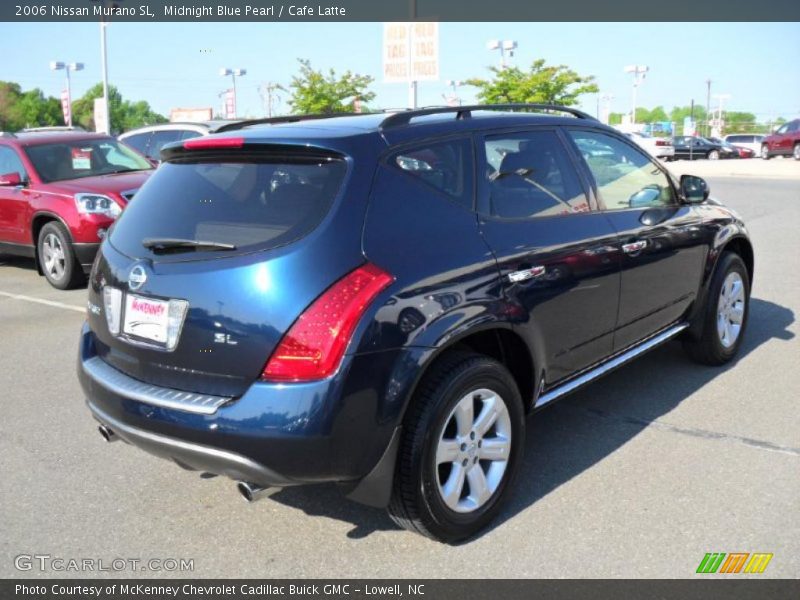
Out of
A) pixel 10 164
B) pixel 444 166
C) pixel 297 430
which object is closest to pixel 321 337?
pixel 297 430

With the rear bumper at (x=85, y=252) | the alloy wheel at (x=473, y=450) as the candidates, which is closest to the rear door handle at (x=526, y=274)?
the alloy wheel at (x=473, y=450)

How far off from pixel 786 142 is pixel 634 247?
127 feet

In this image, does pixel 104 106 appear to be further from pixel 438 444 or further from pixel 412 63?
pixel 438 444

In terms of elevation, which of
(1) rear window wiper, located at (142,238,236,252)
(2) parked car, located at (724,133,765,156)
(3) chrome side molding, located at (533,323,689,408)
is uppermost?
(2) parked car, located at (724,133,765,156)

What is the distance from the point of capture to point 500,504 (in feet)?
11.6

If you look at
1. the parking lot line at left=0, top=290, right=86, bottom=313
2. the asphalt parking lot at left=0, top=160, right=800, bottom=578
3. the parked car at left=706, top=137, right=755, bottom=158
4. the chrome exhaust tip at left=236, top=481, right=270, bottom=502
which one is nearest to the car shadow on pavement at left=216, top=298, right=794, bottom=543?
the asphalt parking lot at left=0, top=160, right=800, bottom=578

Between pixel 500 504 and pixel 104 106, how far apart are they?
1291 inches

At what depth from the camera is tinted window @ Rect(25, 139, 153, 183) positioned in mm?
9922

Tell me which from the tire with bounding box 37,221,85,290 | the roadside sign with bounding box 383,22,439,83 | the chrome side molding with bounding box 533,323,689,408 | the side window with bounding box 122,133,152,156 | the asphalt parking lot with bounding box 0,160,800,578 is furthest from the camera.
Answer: the roadside sign with bounding box 383,22,439,83

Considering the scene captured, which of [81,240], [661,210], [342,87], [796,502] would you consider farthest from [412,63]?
[796,502]

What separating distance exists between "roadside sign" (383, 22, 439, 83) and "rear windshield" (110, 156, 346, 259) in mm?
20018

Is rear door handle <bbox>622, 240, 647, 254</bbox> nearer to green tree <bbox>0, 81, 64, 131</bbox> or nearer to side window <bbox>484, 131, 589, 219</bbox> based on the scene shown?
side window <bbox>484, 131, 589, 219</bbox>

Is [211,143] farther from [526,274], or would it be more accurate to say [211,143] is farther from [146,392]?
[526,274]

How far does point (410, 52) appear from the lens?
22.8 meters
